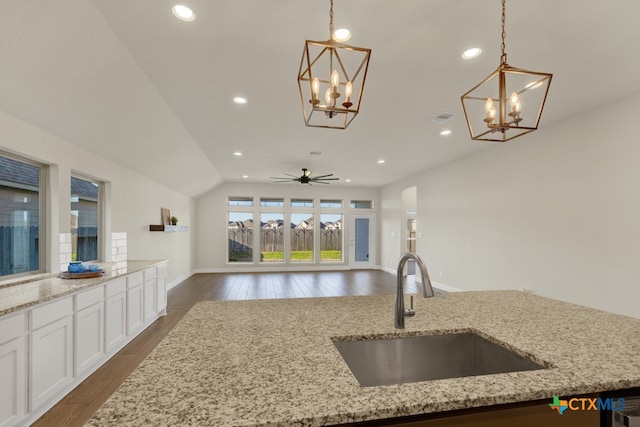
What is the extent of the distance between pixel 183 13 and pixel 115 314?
3.02 metres

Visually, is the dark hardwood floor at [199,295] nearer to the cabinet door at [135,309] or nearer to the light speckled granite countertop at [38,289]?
the cabinet door at [135,309]

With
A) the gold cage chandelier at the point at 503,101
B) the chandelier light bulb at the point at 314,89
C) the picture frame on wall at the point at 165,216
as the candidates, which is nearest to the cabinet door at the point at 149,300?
the picture frame on wall at the point at 165,216

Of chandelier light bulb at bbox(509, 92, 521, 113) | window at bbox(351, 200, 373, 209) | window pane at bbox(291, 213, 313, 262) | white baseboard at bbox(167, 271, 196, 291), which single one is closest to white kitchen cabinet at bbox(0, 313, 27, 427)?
chandelier light bulb at bbox(509, 92, 521, 113)

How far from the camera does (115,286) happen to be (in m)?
3.33

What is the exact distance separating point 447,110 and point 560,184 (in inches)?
77.2

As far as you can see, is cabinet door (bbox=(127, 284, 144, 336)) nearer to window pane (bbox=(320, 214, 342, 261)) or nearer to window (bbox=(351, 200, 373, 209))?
window pane (bbox=(320, 214, 342, 261))

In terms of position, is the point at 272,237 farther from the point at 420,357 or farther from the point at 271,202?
the point at 420,357

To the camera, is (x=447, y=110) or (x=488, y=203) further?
(x=488, y=203)

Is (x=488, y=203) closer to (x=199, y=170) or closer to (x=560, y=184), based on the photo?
(x=560, y=184)

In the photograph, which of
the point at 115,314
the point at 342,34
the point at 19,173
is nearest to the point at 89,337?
the point at 115,314

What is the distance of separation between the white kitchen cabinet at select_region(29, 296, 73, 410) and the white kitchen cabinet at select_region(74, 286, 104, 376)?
9cm

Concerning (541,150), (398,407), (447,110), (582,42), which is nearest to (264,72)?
(447,110)

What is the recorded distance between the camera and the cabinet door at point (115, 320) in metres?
3.17

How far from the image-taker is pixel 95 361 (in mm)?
2957
